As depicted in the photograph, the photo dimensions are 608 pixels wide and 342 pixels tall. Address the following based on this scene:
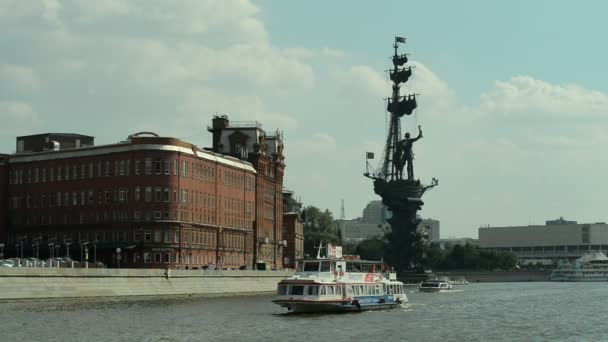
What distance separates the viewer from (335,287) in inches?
3730

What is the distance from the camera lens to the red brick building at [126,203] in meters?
147

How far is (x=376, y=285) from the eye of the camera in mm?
104125

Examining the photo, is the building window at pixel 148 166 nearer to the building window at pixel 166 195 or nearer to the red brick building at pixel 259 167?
the building window at pixel 166 195

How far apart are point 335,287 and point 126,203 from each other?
201 feet

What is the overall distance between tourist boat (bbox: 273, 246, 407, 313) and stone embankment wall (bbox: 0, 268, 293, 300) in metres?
24.7

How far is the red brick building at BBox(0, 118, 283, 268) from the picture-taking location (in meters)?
147

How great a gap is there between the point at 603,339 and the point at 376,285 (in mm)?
32094

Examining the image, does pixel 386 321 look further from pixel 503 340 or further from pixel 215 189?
pixel 215 189

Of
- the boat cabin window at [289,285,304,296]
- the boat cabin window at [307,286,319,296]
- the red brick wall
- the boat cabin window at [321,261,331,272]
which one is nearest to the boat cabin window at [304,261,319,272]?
the boat cabin window at [321,261,331,272]

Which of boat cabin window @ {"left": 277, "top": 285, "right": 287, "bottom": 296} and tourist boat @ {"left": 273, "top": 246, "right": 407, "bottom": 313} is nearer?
tourist boat @ {"left": 273, "top": 246, "right": 407, "bottom": 313}

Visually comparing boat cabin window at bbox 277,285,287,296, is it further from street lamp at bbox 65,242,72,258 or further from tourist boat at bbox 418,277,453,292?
tourist boat at bbox 418,277,453,292

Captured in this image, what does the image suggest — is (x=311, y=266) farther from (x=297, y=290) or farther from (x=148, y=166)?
(x=148, y=166)

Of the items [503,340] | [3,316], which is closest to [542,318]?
[503,340]

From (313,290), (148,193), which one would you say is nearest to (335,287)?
(313,290)
